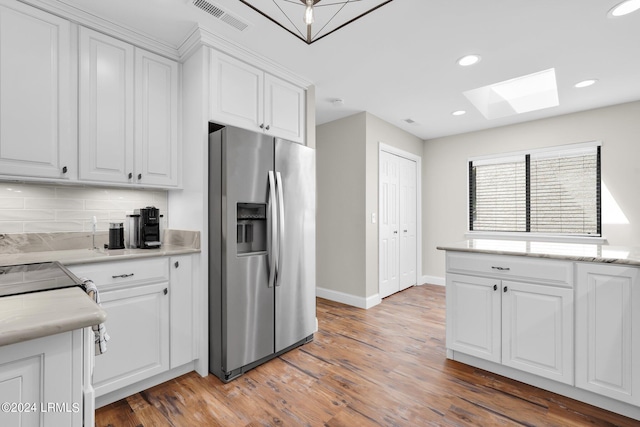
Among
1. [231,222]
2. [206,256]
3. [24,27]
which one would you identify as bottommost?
[206,256]

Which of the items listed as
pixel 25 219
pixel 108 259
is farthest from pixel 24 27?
pixel 108 259

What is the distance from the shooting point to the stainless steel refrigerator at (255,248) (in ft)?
7.12

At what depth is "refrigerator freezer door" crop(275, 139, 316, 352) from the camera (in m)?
2.52

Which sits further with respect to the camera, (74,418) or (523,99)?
(523,99)

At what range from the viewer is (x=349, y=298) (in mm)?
3994

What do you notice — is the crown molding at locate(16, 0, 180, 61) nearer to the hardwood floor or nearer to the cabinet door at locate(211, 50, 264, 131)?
the cabinet door at locate(211, 50, 264, 131)

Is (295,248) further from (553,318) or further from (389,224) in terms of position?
(389,224)

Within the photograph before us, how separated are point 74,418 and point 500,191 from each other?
17.2 feet

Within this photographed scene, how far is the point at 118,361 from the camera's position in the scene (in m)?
1.88

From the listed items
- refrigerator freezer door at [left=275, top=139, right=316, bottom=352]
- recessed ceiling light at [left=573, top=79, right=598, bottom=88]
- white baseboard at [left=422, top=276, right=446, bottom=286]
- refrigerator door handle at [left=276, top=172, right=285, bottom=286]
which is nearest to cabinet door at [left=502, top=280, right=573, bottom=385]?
refrigerator freezer door at [left=275, top=139, right=316, bottom=352]

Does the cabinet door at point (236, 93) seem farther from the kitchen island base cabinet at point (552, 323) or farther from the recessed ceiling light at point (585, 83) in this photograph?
the recessed ceiling light at point (585, 83)

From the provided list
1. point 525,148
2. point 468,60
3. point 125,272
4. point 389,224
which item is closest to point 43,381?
point 125,272

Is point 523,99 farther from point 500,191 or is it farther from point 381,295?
point 381,295

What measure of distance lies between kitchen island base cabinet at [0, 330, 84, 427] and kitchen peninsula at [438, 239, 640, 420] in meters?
2.32
